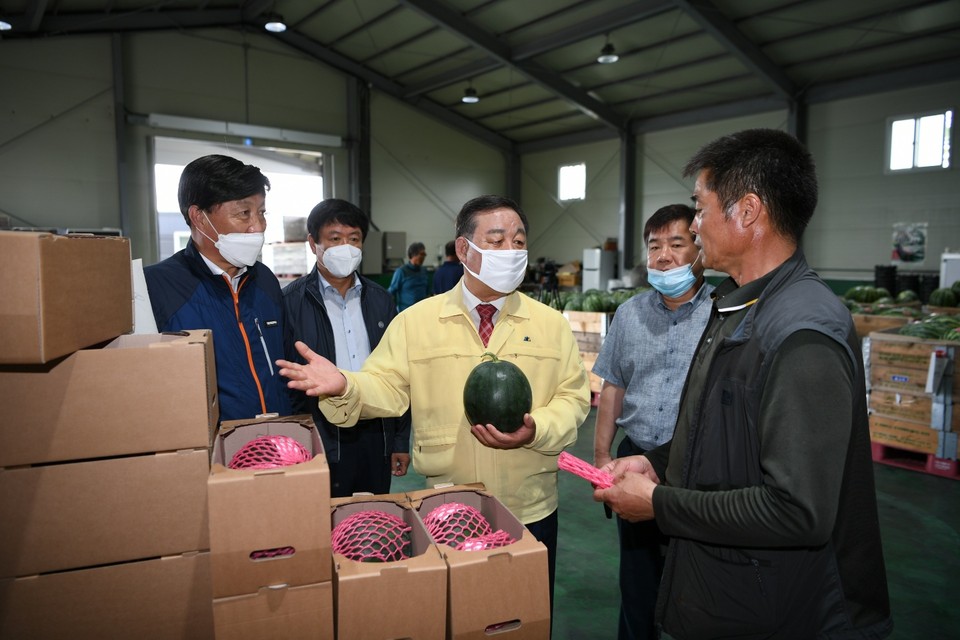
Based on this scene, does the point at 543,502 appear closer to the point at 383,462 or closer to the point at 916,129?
the point at 383,462

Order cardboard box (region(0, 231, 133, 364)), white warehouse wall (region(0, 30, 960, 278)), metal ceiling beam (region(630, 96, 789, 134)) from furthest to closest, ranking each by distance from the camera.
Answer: metal ceiling beam (region(630, 96, 789, 134)) → white warehouse wall (region(0, 30, 960, 278)) → cardboard box (region(0, 231, 133, 364))

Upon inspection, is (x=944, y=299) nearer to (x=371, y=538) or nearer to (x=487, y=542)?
(x=487, y=542)

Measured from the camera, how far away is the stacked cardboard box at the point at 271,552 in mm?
1206

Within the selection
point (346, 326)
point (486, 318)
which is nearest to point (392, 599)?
point (486, 318)

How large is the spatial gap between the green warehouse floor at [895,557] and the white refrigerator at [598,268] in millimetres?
9470

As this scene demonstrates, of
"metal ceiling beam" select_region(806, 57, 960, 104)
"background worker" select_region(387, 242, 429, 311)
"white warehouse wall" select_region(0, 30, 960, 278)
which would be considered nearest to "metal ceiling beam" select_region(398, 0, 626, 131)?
"white warehouse wall" select_region(0, 30, 960, 278)

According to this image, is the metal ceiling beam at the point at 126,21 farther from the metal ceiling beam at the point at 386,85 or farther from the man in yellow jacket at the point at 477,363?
the man in yellow jacket at the point at 477,363

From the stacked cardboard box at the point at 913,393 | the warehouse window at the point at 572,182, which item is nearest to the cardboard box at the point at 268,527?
the stacked cardboard box at the point at 913,393

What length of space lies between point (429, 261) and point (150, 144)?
23.1 ft

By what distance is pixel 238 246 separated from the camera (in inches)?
90.1

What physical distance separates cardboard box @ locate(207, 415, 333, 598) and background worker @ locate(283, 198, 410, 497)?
1.36 meters

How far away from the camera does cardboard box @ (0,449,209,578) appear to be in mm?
1319

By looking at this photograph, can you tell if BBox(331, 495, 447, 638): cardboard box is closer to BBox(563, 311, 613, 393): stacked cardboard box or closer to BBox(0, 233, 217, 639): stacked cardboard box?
BBox(0, 233, 217, 639): stacked cardboard box

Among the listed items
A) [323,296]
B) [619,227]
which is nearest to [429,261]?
[619,227]
